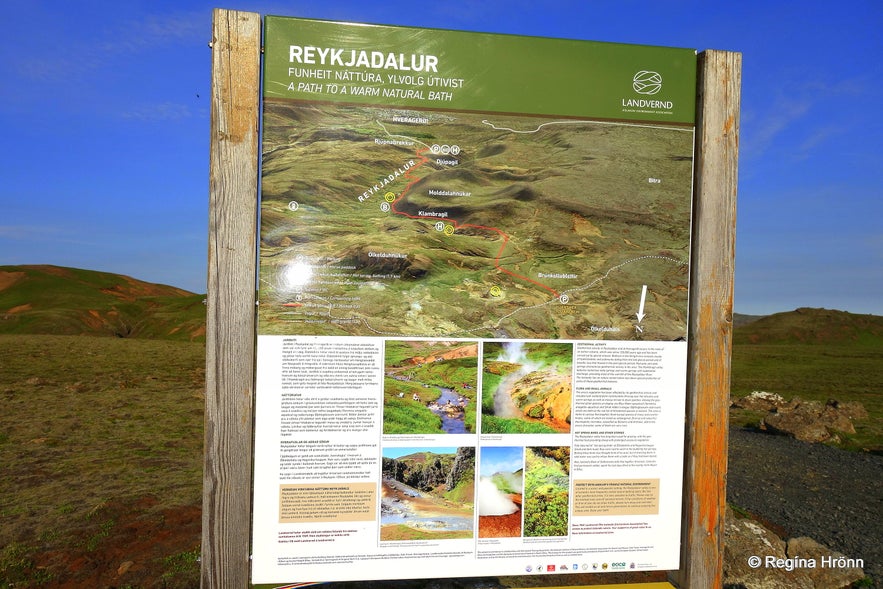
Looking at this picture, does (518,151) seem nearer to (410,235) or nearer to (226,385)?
(410,235)

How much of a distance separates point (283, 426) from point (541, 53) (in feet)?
11.4

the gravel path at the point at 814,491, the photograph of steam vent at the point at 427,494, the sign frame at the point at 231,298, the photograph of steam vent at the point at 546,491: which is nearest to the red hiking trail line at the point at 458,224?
the sign frame at the point at 231,298

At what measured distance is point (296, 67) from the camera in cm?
361

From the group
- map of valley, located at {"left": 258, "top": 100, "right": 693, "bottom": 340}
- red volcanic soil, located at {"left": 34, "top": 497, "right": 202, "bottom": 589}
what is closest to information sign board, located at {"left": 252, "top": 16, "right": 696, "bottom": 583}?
map of valley, located at {"left": 258, "top": 100, "right": 693, "bottom": 340}

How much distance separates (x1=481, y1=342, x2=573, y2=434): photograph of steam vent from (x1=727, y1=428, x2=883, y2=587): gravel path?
6.35 m

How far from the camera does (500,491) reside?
381 cm

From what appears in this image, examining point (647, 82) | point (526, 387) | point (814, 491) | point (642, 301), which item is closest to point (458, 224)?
point (526, 387)

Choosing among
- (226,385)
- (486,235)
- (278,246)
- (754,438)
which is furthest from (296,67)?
(754,438)

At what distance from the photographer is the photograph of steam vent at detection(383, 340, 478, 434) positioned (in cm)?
368

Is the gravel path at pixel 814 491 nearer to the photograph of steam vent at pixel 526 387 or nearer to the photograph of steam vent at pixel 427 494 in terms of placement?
the photograph of steam vent at pixel 526 387

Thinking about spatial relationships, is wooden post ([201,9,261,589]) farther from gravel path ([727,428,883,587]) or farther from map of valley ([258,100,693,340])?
gravel path ([727,428,883,587])

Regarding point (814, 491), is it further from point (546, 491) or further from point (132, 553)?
point (132, 553)

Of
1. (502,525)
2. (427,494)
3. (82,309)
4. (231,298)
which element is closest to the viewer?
(231,298)

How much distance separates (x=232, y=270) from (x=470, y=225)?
181cm
